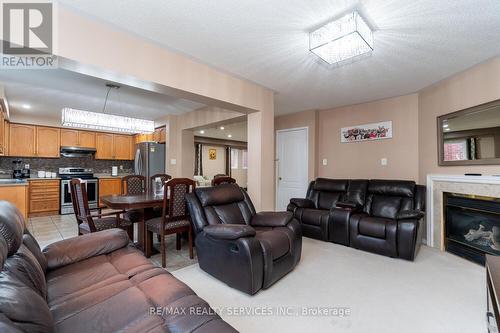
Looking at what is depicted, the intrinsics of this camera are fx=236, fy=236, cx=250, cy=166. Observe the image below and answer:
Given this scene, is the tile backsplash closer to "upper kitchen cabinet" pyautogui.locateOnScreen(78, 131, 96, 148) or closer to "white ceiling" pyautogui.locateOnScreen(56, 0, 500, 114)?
"upper kitchen cabinet" pyautogui.locateOnScreen(78, 131, 96, 148)

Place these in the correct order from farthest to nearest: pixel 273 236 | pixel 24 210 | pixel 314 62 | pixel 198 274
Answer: pixel 24 210 → pixel 314 62 → pixel 198 274 → pixel 273 236

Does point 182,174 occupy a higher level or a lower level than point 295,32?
lower

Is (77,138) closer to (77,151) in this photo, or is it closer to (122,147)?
(77,151)

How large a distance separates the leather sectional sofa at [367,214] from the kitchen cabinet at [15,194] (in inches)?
188

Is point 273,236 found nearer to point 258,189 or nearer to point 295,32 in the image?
point 258,189

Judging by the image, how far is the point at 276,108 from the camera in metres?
4.91

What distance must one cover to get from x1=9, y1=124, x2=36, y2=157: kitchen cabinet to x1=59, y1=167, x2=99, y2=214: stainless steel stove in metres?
0.75

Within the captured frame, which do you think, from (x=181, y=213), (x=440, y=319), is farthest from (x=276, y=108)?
(x=440, y=319)

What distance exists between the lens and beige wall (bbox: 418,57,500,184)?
2721 millimetres

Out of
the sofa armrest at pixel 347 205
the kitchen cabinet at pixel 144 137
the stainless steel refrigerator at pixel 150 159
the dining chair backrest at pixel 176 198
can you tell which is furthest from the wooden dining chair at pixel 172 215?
the kitchen cabinet at pixel 144 137

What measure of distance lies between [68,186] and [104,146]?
1.39 m

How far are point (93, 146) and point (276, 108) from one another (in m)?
4.99

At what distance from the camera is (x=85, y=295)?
129 centimetres

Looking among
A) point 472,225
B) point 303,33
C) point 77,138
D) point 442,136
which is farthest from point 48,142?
point 472,225
